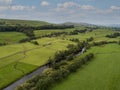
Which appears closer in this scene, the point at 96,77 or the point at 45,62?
the point at 96,77

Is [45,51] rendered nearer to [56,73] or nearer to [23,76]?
[23,76]

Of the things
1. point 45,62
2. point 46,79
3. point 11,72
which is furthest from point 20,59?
point 46,79

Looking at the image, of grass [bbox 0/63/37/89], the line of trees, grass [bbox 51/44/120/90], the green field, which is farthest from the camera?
grass [bbox 0/63/37/89]

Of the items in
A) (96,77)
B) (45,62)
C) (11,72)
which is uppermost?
(96,77)

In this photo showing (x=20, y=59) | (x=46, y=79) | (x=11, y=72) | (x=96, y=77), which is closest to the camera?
(x=46, y=79)

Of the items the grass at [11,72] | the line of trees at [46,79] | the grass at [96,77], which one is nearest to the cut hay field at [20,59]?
the grass at [11,72]

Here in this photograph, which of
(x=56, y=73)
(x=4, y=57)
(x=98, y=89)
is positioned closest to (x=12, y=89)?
(x=56, y=73)

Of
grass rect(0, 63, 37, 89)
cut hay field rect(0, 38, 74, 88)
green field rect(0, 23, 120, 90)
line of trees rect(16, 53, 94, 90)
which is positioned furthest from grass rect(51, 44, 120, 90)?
cut hay field rect(0, 38, 74, 88)

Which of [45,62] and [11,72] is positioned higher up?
[11,72]

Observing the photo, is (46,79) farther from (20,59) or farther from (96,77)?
(20,59)

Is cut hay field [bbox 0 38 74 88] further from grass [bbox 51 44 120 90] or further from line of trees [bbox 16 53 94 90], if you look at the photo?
grass [bbox 51 44 120 90]
